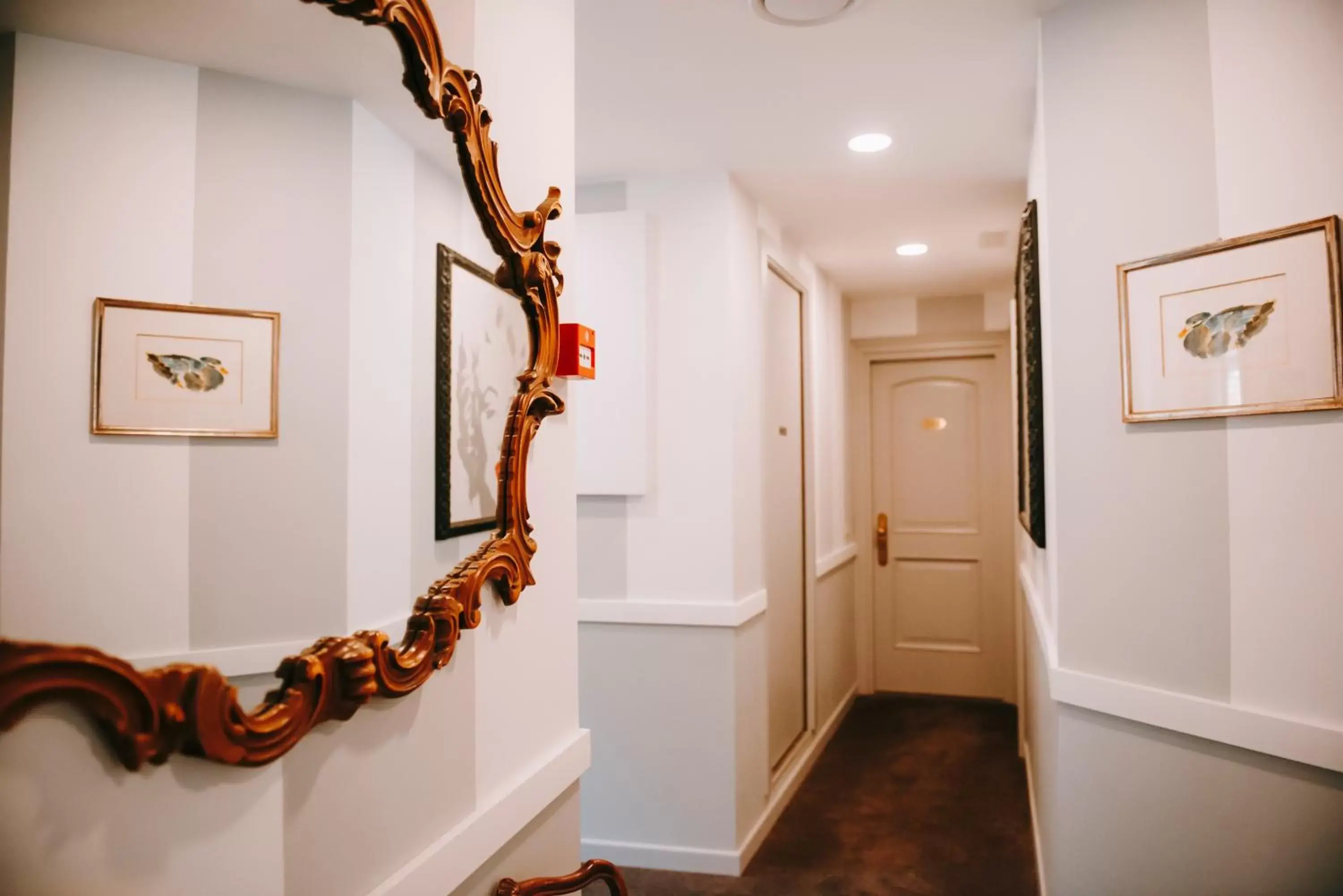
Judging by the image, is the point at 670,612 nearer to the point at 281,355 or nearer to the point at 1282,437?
the point at 1282,437

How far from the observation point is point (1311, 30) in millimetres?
1463

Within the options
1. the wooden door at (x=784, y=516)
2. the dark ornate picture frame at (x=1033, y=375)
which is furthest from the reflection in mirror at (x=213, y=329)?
the wooden door at (x=784, y=516)

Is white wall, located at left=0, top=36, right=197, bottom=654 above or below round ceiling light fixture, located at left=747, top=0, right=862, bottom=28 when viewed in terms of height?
below

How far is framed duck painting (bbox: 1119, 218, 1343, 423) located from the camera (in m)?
1.44

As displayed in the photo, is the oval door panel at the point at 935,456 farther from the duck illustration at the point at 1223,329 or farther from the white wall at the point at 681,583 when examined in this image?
the duck illustration at the point at 1223,329

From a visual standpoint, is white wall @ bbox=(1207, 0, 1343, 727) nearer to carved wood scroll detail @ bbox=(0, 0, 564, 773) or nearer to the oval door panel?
carved wood scroll detail @ bbox=(0, 0, 564, 773)

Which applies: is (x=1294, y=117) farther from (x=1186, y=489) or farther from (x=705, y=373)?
(x=705, y=373)

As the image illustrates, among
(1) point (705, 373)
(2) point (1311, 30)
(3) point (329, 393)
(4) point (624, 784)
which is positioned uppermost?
(2) point (1311, 30)

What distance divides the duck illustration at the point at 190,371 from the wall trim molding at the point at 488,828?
624mm

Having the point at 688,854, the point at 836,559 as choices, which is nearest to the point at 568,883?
the point at 688,854

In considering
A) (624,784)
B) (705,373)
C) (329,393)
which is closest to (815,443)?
(705,373)

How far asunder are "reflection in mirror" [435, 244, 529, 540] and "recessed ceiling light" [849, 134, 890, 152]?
5.70 ft

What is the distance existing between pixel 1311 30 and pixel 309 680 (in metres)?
1.82

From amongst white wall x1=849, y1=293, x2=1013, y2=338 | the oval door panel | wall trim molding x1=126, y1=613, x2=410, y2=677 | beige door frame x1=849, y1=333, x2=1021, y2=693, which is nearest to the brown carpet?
beige door frame x1=849, y1=333, x2=1021, y2=693
